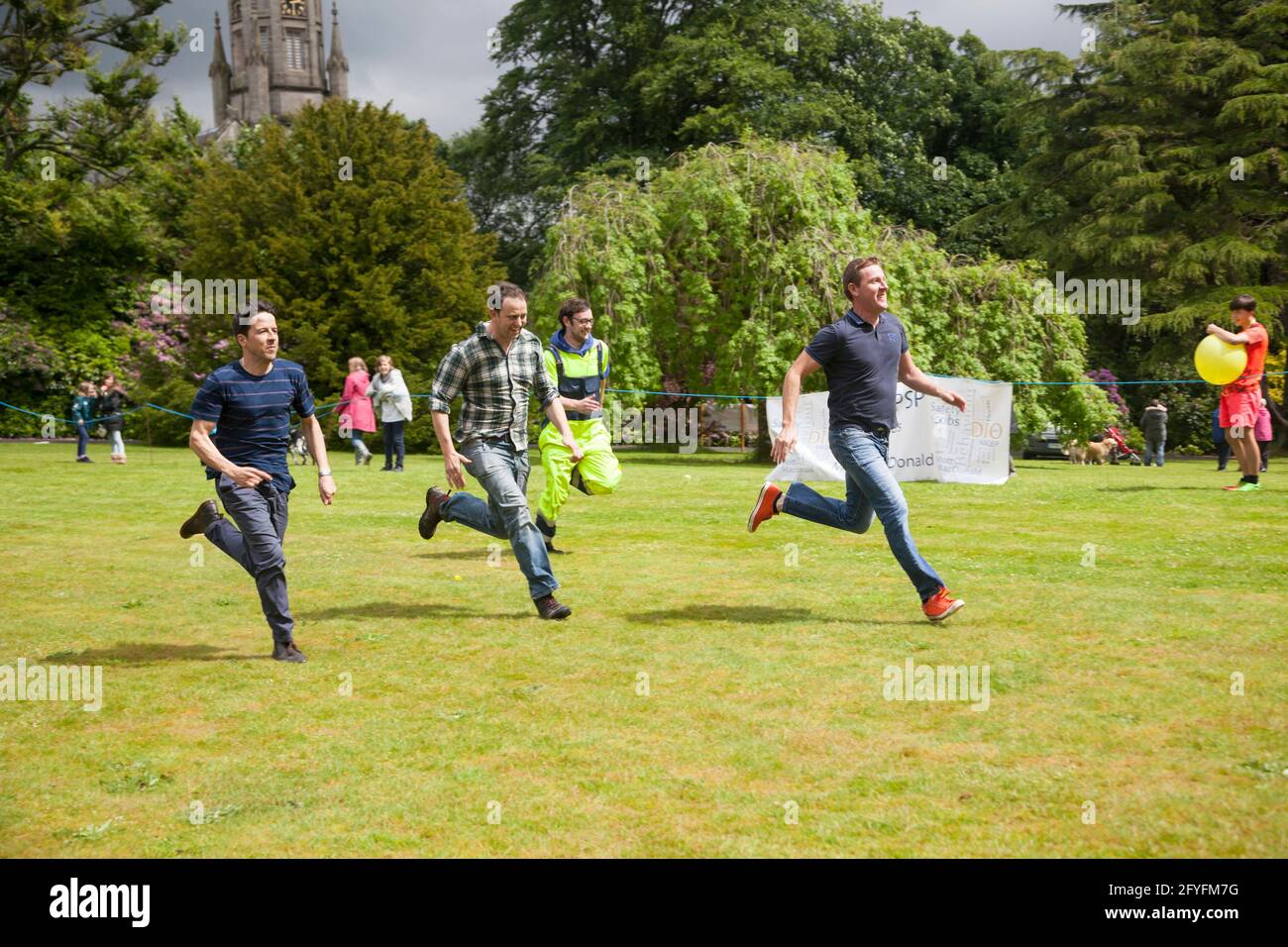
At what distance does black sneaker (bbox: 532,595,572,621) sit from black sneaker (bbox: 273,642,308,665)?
1.57 metres

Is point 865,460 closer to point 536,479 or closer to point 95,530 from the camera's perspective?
point 95,530

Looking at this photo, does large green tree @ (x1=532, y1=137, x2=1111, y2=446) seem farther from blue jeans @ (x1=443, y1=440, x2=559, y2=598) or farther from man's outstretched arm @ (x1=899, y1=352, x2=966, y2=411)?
blue jeans @ (x1=443, y1=440, x2=559, y2=598)

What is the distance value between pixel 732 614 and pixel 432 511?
2274 mm

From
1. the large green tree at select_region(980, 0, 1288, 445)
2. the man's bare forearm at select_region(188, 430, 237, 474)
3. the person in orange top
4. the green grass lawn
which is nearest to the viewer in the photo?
the green grass lawn

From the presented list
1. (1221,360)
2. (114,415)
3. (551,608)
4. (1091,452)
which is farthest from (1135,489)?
(114,415)

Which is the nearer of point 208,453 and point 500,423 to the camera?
point 208,453

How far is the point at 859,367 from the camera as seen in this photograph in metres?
7.65

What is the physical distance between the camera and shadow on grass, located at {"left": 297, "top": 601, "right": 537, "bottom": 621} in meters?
8.14

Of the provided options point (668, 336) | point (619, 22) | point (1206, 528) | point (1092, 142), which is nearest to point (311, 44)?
point (619, 22)

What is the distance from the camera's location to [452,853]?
3951mm

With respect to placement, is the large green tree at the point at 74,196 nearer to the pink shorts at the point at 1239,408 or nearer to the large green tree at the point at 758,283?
the large green tree at the point at 758,283

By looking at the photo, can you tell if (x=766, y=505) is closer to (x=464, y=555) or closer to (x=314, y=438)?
(x=314, y=438)

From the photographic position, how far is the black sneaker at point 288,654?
268 inches

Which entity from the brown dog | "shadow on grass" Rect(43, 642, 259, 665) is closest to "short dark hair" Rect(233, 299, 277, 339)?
"shadow on grass" Rect(43, 642, 259, 665)
